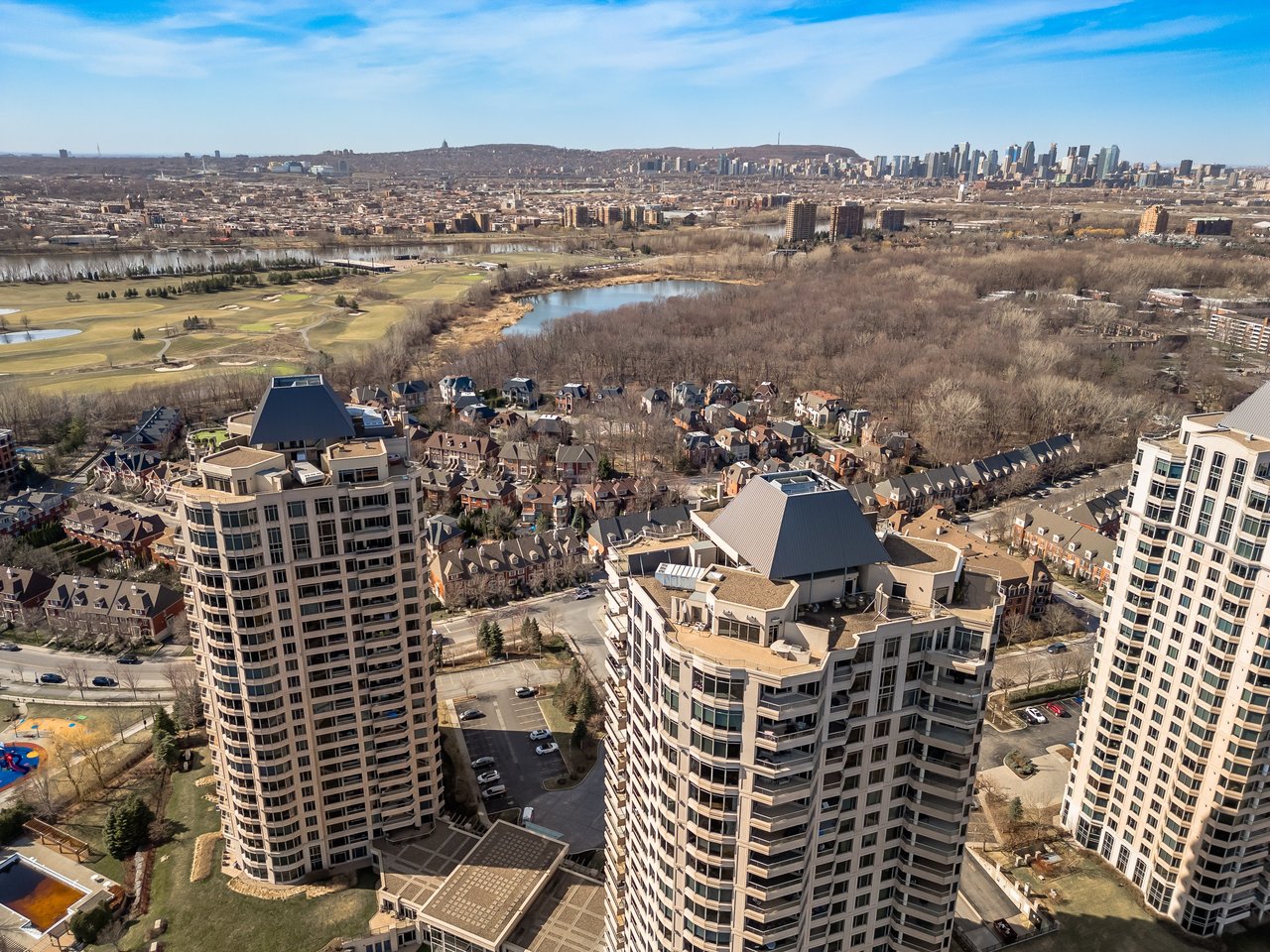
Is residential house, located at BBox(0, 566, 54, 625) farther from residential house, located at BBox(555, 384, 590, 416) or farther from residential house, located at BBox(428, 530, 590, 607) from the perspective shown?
residential house, located at BBox(555, 384, 590, 416)

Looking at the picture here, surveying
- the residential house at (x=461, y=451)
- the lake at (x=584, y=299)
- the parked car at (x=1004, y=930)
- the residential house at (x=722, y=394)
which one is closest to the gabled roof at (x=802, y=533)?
the parked car at (x=1004, y=930)

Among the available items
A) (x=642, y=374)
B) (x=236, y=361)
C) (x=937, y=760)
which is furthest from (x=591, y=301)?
(x=937, y=760)

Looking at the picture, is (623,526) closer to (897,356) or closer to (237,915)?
(237,915)

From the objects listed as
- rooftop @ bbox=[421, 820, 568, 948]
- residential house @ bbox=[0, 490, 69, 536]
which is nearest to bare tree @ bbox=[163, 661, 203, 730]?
rooftop @ bbox=[421, 820, 568, 948]

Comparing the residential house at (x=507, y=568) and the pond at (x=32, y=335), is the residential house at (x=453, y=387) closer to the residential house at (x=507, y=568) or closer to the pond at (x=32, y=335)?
the residential house at (x=507, y=568)

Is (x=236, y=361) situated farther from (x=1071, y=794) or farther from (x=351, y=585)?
(x=1071, y=794)

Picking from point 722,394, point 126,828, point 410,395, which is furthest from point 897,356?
point 126,828

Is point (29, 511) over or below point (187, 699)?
over
